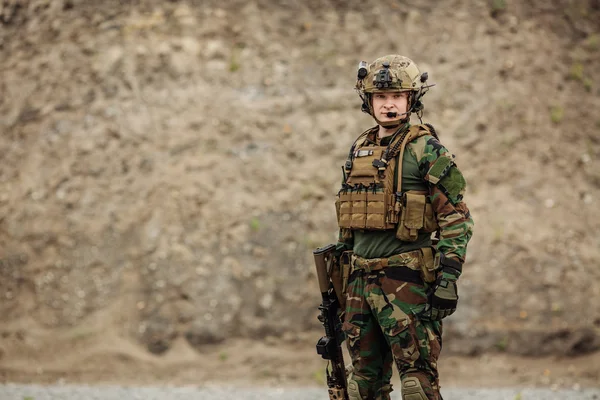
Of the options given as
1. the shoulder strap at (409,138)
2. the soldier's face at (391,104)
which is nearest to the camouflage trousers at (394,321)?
the shoulder strap at (409,138)

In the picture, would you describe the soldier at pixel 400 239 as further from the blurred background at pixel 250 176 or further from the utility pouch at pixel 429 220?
the blurred background at pixel 250 176

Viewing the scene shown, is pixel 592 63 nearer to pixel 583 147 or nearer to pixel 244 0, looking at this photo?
pixel 583 147

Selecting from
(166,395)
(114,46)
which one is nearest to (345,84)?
(114,46)

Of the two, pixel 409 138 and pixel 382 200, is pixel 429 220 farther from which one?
pixel 409 138

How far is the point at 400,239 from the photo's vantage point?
491cm

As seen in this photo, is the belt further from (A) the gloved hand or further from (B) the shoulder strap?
(B) the shoulder strap

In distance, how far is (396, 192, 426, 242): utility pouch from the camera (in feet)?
15.9

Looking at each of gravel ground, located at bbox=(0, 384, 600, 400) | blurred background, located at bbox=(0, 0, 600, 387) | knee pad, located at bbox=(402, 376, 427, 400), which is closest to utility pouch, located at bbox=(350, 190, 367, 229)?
knee pad, located at bbox=(402, 376, 427, 400)

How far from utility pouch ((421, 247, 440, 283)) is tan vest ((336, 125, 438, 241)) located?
13cm

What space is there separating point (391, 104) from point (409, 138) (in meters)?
0.25

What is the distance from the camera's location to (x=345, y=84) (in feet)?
33.8

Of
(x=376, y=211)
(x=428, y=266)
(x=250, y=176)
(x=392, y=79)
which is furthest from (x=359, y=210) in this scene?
(x=250, y=176)

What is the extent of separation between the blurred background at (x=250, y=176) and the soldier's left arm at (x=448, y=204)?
4.37 m

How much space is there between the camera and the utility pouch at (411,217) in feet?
15.9
